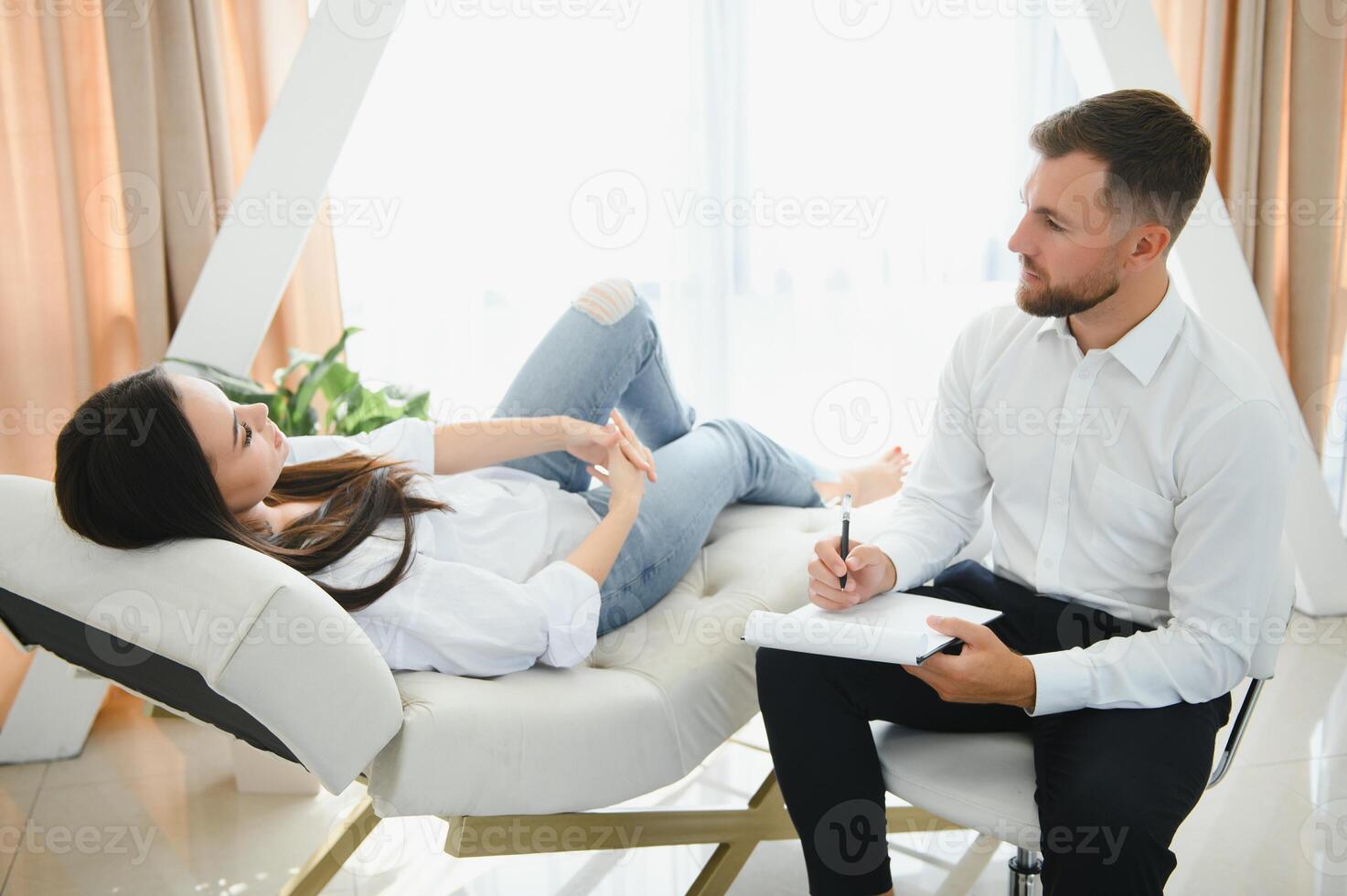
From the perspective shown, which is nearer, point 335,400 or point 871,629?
point 871,629

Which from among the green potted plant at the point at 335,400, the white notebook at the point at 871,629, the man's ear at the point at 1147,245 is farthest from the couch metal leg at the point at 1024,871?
the green potted plant at the point at 335,400

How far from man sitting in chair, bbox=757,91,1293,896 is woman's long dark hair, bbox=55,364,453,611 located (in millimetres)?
573

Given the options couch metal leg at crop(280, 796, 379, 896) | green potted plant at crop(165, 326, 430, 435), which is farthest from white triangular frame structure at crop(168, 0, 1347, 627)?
couch metal leg at crop(280, 796, 379, 896)

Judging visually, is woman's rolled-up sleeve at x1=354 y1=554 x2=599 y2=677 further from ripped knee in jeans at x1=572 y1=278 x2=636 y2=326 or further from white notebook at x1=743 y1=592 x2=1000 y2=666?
ripped knee in jeans at x1=572 y1=278 x2=636 y2=326

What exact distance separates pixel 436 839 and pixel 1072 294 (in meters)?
1.35

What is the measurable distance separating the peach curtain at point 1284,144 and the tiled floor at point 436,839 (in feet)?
3.83

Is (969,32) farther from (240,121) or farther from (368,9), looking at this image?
(240,121)

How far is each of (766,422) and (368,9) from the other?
1630mm

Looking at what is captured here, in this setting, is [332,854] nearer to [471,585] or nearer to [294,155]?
[471,585]

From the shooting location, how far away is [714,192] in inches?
112

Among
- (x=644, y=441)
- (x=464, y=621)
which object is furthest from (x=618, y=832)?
(x=644, y=441)

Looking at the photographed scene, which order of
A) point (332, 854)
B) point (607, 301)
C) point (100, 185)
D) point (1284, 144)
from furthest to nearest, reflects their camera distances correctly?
1. point (1284, 144)
2. point (100, 185)
3. point (607, 301)
4. point (332, 854)

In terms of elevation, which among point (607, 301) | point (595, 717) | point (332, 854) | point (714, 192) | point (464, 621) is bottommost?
point (332, 854)

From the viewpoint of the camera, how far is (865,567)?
1.30 metres
